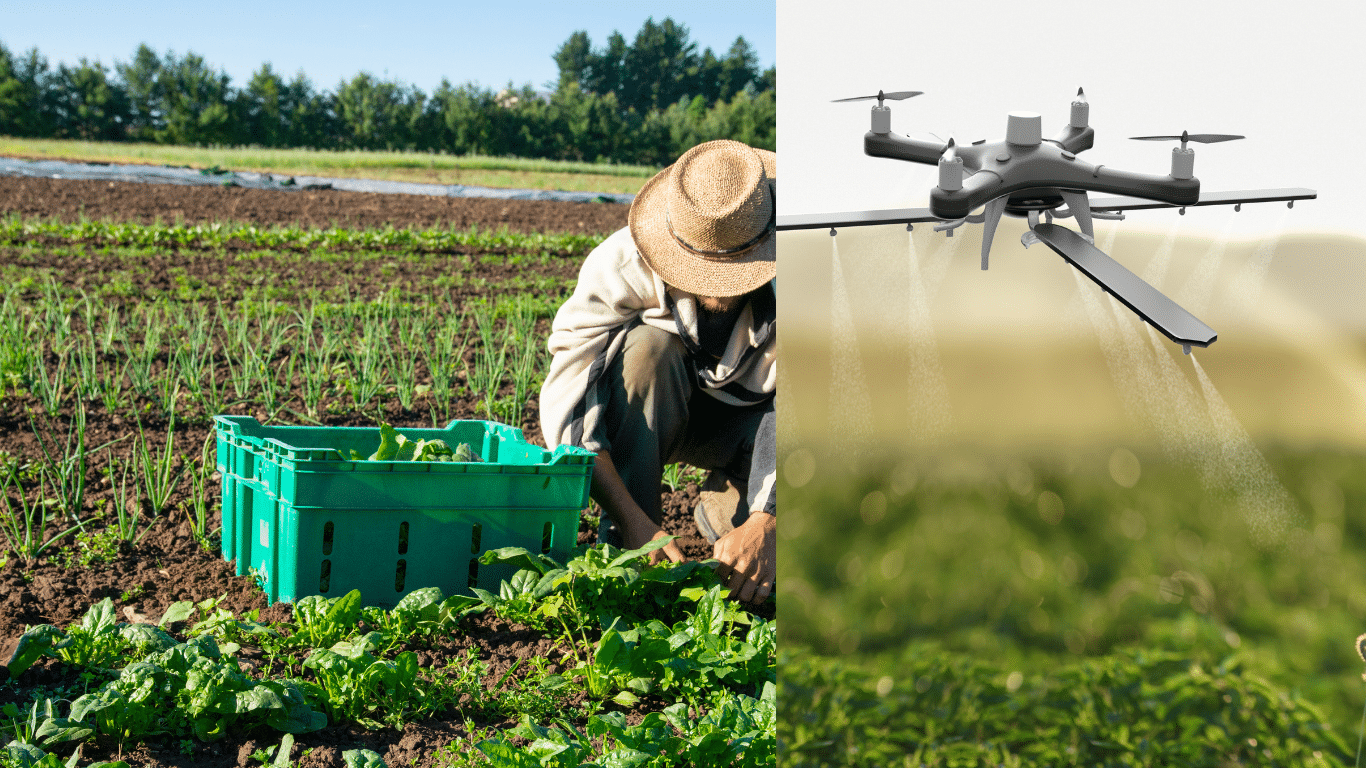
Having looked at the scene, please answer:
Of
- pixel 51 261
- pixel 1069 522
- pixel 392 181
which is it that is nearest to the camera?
pixel 1069 522

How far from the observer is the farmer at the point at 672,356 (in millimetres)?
1930

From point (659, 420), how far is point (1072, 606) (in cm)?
172

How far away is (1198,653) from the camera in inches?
21.2

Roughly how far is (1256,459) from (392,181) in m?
18.1

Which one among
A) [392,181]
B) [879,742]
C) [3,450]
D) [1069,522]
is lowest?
[3,450]

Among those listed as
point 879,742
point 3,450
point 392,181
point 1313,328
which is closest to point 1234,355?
point 1313,328

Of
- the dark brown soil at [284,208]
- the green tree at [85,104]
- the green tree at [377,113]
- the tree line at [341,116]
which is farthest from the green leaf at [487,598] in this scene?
the green tree at [85,104]

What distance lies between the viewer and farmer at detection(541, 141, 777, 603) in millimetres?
1930

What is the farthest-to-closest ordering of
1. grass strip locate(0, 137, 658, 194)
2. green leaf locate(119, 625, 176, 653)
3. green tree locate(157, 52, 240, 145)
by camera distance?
green tree locate(157, 52, 240, 145)
grass strip locate(0, 137, 658, 194)
green leaf locate(119, 625, 176, 653)

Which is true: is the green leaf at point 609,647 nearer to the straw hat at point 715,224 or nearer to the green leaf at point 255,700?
the green leaf at point 255,700

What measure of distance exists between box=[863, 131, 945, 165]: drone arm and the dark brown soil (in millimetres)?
9283

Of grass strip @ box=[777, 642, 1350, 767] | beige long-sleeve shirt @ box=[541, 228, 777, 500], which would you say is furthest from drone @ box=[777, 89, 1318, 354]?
beige long-sleeve shirt @ box=[541, 228, 777, 500]

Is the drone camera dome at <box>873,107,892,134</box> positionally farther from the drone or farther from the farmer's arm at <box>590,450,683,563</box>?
the farmer's arm at <box>590,450,683,563</box>

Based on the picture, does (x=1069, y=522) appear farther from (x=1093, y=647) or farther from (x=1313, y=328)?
(x=1313, y=328)
